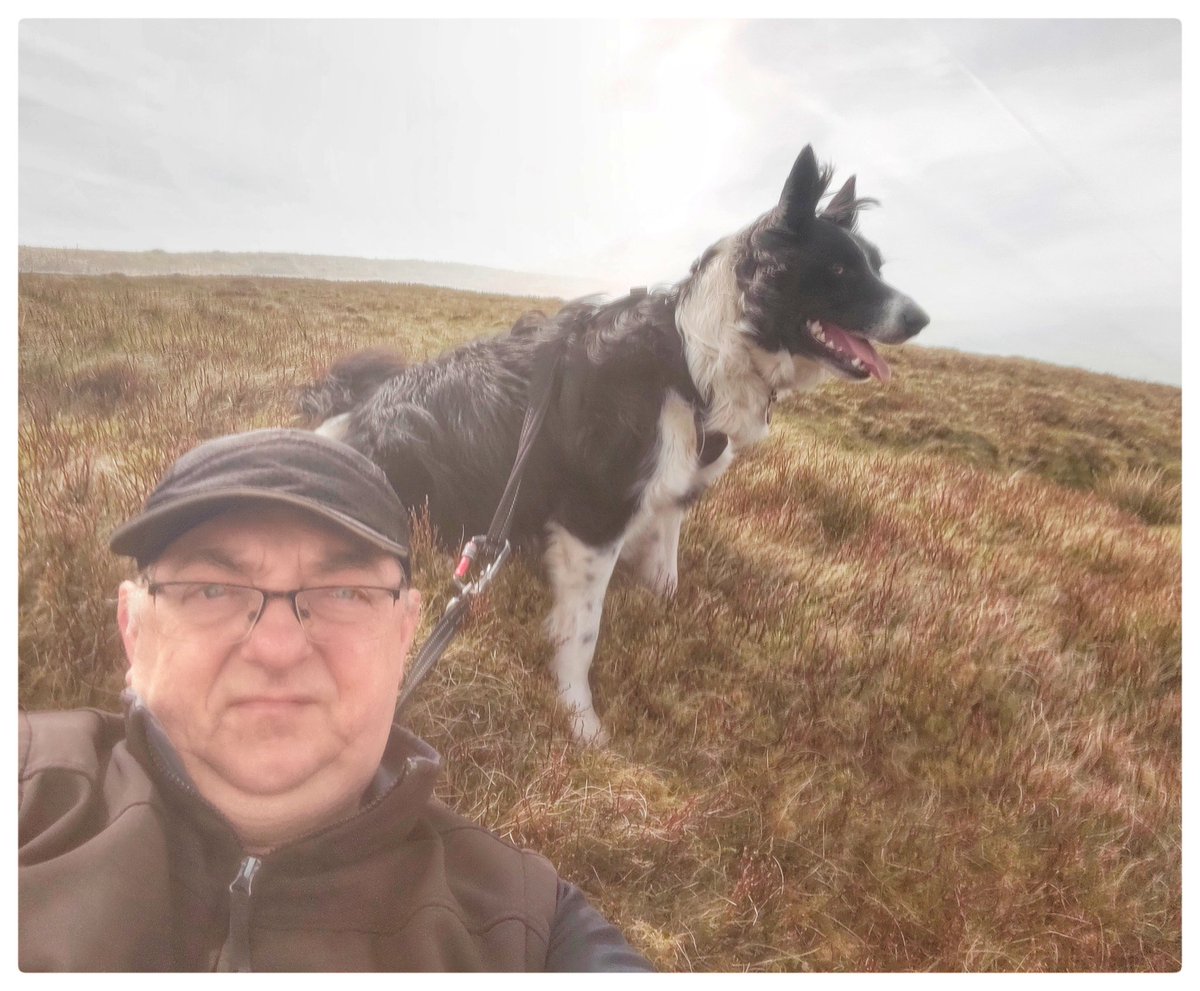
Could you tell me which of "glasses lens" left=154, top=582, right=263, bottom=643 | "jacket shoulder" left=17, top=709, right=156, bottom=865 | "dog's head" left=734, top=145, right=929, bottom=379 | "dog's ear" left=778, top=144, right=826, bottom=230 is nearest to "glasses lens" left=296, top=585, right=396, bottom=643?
"glasses lens" left=154, top=582, right=263, bottom=643

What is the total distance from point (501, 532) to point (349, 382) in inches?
21.4

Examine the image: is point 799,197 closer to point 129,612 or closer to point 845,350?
point 845,350

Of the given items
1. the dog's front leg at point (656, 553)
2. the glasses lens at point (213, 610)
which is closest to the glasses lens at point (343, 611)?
the glasses lens at point (213, 610)

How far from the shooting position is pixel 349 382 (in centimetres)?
200

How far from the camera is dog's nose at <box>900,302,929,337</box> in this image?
188cm

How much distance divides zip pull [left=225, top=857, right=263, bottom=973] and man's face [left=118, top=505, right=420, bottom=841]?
12cm

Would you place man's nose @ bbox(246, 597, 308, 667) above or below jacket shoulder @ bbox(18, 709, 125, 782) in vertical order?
above

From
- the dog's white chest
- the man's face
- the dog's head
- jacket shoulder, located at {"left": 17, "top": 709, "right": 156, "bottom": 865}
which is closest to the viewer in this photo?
jacket shoulder, located at {"left": 17, "top": 709, "right": 156, "bottom": 865}

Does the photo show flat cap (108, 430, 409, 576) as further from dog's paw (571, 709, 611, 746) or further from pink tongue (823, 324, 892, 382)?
pink tongue (823, 324, 892, 382)

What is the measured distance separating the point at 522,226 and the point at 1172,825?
2.23 meters

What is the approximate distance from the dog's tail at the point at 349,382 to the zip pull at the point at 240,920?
101cm
